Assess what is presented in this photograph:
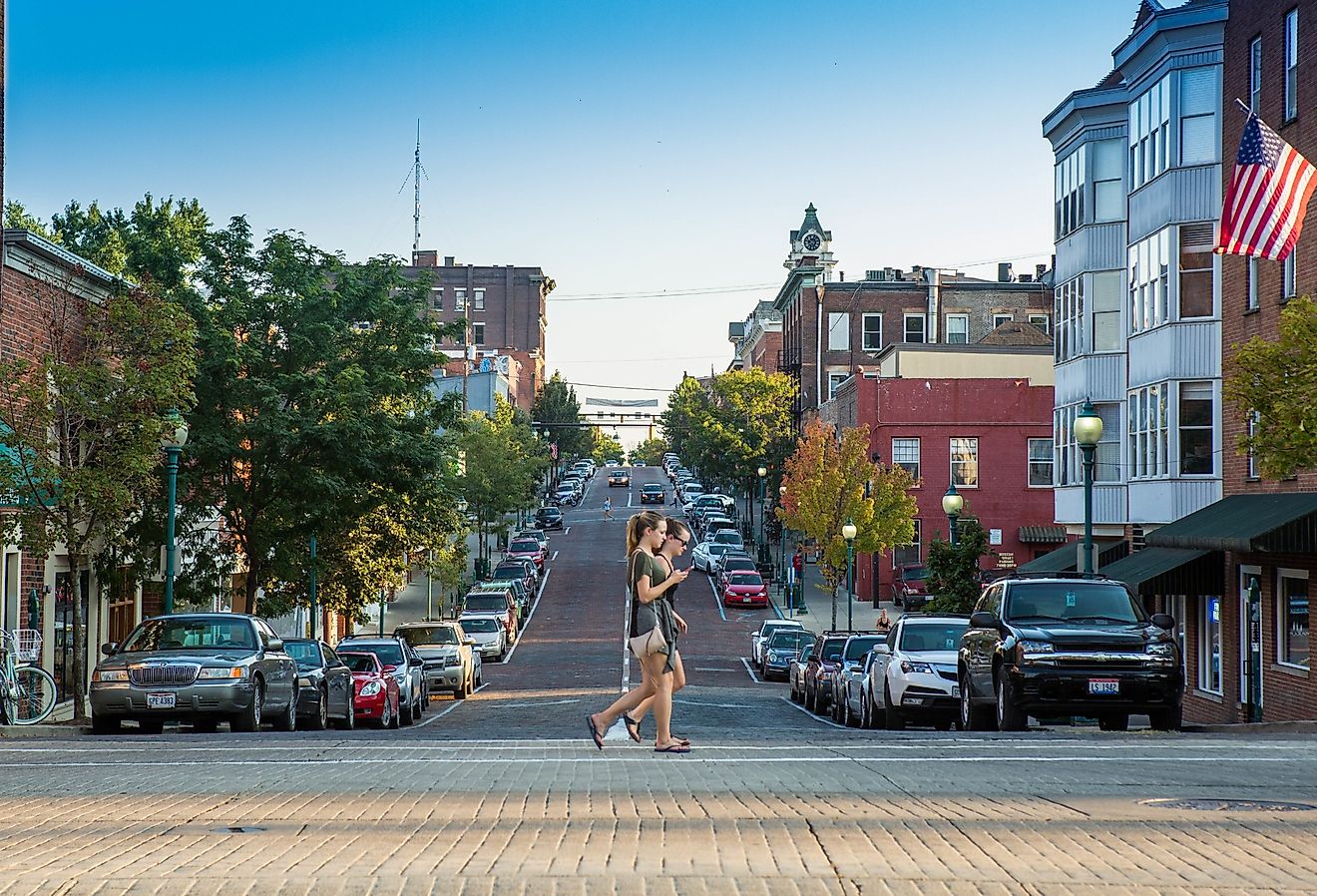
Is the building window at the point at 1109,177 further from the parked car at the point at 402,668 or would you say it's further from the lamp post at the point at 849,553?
the parked car at the point at 402,668

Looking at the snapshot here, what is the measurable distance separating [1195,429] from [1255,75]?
6.93 m

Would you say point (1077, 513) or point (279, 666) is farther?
point (1077, 513)

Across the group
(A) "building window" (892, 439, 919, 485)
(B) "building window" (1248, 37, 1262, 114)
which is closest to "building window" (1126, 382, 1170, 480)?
(B) "building window" (1248, 37, 1262, 114)

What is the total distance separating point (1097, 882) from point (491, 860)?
106 inches

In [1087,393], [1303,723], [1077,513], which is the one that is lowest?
[1303,723]

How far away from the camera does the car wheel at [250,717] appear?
20.7 meters

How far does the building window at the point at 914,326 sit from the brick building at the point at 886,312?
58mm

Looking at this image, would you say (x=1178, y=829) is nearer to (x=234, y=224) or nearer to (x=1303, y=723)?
(x=1303, y=723)

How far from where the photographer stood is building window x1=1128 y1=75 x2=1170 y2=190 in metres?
32.4

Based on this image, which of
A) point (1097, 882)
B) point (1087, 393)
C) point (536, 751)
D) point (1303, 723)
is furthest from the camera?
point (1087, 393)

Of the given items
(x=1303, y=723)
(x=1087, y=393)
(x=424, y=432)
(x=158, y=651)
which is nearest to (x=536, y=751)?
(x=158, y=651)

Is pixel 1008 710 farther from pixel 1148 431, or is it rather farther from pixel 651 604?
pixel 1148 431

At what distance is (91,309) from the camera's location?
26000 millimetres

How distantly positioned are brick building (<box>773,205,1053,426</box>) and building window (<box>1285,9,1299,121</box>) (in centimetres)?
6246
